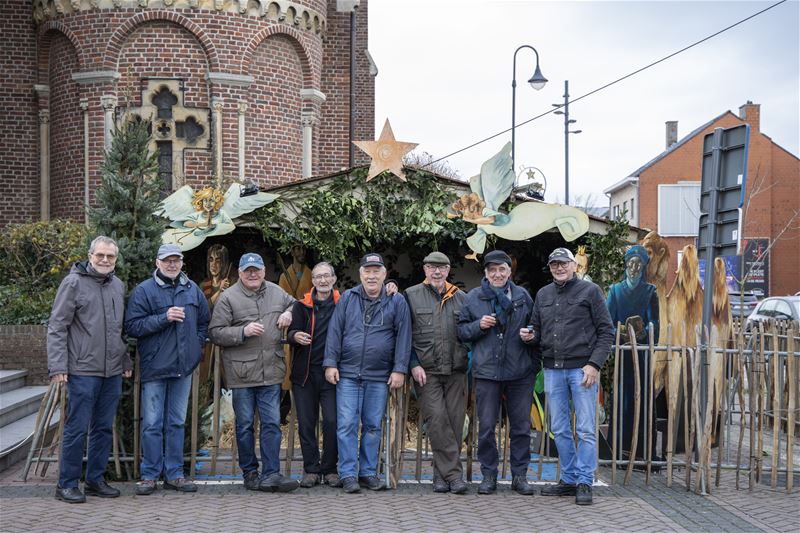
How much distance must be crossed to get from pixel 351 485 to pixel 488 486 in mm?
1156

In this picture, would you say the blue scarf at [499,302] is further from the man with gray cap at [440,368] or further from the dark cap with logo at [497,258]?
the man with gray cap at [440,368]

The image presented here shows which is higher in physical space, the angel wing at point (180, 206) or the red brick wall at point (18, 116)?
the red brick wall at point (18, 116)

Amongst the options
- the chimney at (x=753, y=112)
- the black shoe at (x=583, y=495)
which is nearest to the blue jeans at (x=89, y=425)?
the black shoe at (x=583, y=495)

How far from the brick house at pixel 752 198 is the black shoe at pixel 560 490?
128ft

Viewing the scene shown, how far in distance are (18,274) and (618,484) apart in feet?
Answer: 35.3

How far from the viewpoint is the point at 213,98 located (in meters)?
19.1

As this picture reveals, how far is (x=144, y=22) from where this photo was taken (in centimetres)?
1877

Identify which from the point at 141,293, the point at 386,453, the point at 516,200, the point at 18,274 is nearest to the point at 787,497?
the point at 386,453

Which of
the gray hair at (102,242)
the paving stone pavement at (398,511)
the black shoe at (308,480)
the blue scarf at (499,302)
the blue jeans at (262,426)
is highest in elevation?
the gray hair at (102,242)

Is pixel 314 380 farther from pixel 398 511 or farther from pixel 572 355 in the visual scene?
pixel 572 355

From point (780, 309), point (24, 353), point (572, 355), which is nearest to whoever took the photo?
point (572, 355)

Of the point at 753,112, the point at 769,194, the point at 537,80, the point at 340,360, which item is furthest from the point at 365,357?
the point at 753,112

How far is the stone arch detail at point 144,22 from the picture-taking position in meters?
18.7

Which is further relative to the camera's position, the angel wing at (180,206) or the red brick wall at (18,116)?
the red brick wall at (18,116)
